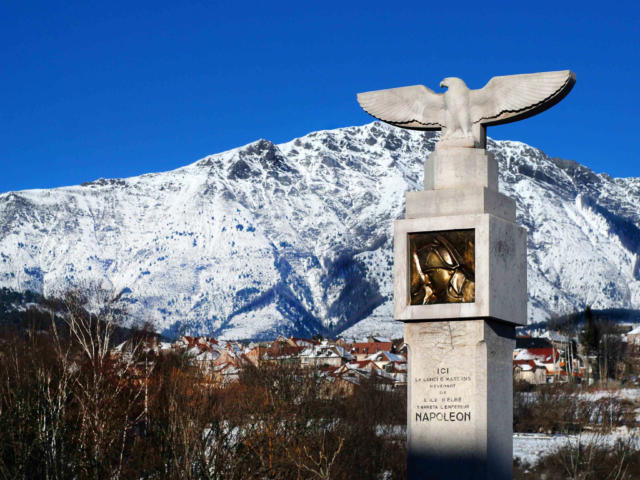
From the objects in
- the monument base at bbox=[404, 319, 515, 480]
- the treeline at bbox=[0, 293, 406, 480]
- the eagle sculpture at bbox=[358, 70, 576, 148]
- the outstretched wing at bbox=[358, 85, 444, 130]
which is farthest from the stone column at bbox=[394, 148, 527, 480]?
the treeline at bbox=[0, 293, 406, 480]

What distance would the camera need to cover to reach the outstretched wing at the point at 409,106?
19.5 metres

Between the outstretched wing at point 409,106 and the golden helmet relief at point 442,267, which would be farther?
the outstretched wing at point 409,106

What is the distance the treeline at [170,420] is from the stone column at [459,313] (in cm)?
249

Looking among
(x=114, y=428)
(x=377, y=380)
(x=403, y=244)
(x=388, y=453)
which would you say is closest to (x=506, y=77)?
(x=403, y=244)

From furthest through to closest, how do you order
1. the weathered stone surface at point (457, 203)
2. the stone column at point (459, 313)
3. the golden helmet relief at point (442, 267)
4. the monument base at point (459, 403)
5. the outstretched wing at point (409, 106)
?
the outstretched wing at point (409, 106), the weathered stone surface at point (457, 203), the golden helmet relief at point (442, 267), the stone column at point (459, 313), the monument base at point (459, 403)

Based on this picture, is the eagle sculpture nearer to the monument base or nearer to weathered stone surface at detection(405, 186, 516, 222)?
weathered stone surface at detection(405, 186, 516, 222)

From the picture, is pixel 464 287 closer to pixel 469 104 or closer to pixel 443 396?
pixel 443 396

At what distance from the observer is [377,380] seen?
3944 inches

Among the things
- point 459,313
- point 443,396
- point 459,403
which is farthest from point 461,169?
point 459,403

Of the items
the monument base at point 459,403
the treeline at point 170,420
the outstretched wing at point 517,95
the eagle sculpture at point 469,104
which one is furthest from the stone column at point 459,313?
the treeline at point 170,420

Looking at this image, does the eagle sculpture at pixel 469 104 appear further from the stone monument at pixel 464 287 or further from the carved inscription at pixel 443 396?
the carved inscription at pixel 443 396

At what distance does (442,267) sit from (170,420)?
61.0ft

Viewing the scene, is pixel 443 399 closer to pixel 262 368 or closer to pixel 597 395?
pixel 262 368

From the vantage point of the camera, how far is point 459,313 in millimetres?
17922
